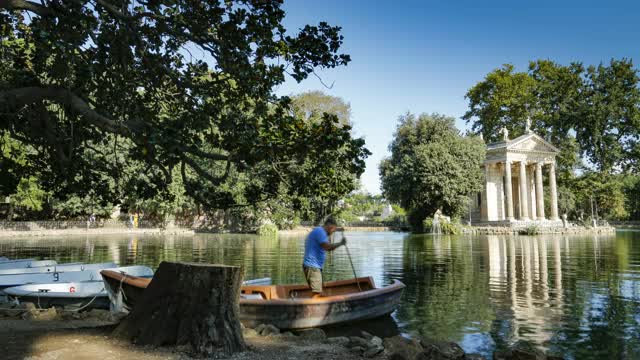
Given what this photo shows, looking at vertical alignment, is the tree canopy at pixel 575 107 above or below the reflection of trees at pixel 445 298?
above

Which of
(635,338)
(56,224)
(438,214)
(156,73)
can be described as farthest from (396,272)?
(56,224)

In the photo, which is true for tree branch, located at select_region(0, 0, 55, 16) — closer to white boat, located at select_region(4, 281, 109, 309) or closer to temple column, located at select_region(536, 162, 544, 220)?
white boat, located at select_region(4, 281, 109, 309)

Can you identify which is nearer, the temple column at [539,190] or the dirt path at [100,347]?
the dirt path at [100,347]

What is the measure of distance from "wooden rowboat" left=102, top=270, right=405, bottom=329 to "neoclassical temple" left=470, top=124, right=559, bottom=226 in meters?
53.1

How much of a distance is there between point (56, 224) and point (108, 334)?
54.0m

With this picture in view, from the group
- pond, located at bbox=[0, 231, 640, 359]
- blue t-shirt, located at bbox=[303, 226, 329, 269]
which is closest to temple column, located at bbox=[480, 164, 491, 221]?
pond, located at bbox=[0, 231, 640, 359]

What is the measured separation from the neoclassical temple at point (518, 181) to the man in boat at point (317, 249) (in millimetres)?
54143

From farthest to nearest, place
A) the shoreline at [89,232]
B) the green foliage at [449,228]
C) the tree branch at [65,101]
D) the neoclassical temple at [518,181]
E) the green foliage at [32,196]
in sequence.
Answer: the neoclassical temple at [518,181] < the green foliage at [449,228] < the shoreline at [89,232] < the green foliage at [32,196] < the tree branch at [65,101]

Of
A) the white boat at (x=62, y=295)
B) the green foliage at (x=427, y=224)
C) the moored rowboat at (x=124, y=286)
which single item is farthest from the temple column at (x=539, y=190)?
the moored rowboat at (x=124, y=286)

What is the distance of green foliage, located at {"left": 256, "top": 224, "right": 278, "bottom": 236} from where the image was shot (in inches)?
2325

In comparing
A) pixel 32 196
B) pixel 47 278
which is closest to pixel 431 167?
pixel 32 196

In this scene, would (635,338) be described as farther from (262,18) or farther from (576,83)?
(576,83)

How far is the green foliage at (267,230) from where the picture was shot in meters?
59.1

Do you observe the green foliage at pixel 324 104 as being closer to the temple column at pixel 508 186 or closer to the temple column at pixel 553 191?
the temple column at pixel 508 186
